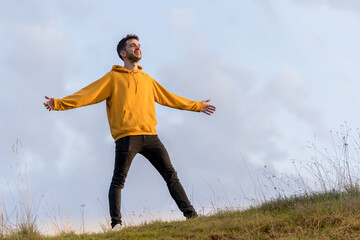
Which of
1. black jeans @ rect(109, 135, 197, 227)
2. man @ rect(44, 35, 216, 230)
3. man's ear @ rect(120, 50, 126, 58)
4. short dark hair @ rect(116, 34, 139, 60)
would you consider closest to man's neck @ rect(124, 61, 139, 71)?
man @ rect(44, 35, 216, 230)

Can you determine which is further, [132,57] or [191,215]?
[132,57]

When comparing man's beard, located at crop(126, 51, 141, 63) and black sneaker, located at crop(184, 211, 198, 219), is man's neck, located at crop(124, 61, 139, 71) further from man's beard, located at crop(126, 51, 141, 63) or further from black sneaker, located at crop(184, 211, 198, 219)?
black sneaker, located at crop(184, 211, 198, 219)

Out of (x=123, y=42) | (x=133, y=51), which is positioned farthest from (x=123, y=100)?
(x=123, y=42)

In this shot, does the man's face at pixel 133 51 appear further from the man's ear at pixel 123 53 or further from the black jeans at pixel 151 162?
the black jeans at pixel 151 162

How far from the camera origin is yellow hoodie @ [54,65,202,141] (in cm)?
685

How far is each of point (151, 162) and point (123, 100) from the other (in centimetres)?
107

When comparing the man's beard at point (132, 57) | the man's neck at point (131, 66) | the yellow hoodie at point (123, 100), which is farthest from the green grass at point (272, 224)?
the man's beard at point (132, 57)

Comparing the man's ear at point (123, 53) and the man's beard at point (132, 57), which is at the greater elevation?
the man's ear at point (123, 53)

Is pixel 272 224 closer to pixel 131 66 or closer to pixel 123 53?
pixel 131 66

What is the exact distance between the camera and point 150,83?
7316mm

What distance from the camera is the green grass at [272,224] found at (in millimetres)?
5898

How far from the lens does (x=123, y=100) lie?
694 cm

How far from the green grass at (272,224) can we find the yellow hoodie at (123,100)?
1482 mm

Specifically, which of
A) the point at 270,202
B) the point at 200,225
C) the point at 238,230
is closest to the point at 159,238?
the point at 200,225
